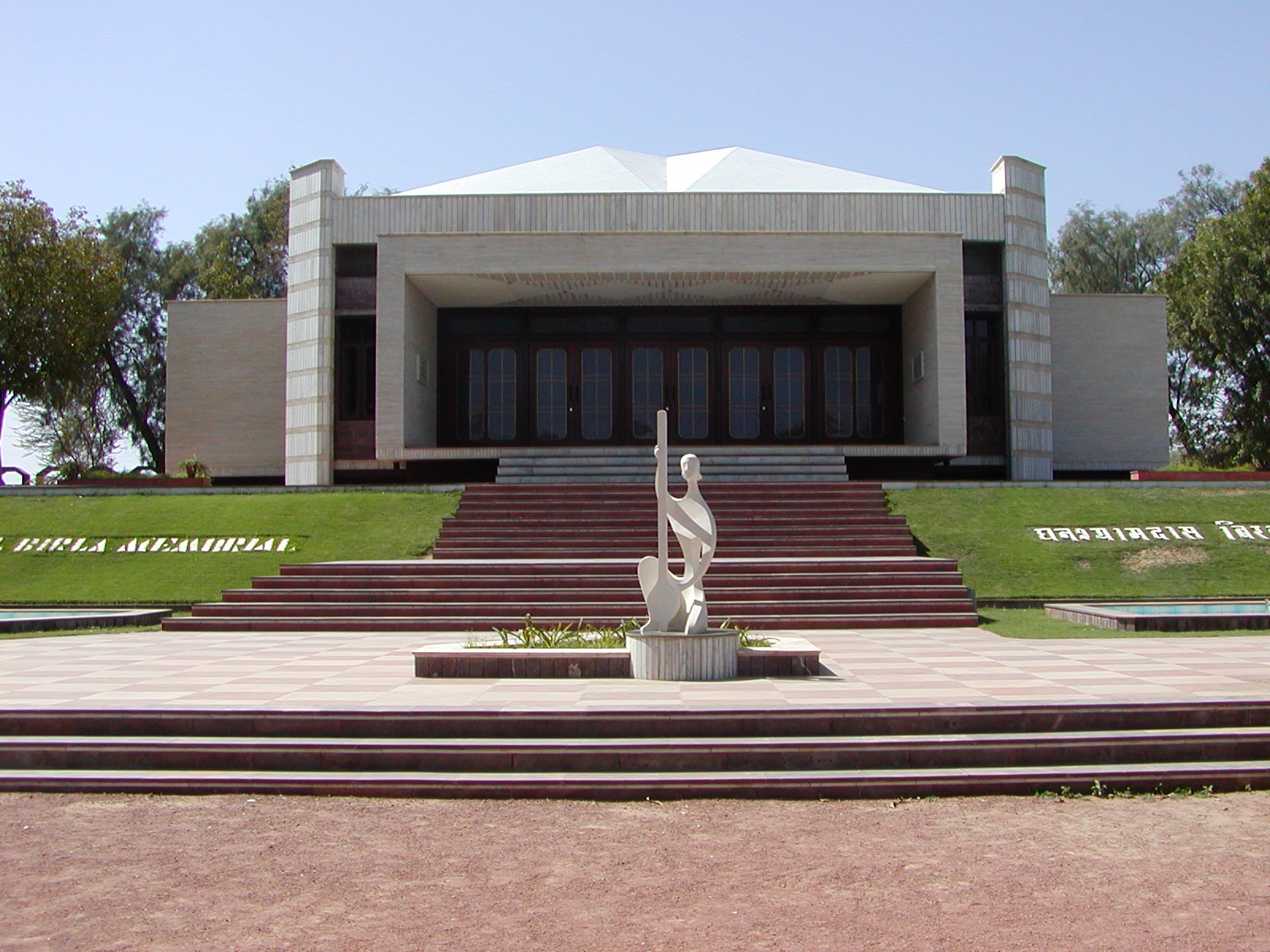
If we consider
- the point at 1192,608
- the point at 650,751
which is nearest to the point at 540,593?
the point at 650,751

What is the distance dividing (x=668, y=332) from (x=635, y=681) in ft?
61.4

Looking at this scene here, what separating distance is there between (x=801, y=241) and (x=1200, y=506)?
9305mm

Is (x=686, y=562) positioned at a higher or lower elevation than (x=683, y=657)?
higher

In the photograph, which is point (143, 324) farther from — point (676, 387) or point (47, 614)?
point (47, 614)

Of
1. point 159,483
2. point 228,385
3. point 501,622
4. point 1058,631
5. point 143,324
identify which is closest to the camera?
point 1058,631

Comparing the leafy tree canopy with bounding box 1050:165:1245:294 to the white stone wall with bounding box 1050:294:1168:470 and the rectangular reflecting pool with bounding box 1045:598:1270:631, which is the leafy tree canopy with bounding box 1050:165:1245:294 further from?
the rectangular reflecting pool with bounding box 1045:598:1270:631

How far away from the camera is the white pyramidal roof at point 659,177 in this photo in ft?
85.3

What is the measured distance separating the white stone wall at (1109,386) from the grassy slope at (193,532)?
15582mm

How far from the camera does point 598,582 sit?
15297 mm

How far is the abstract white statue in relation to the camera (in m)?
9.36

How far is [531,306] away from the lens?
27.2 m

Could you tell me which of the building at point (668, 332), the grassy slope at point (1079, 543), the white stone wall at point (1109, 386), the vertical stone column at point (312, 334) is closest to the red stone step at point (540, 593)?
the grassy slope at point (1079, 543)

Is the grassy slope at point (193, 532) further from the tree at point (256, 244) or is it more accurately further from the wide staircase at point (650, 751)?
the tree at point (256, 244)

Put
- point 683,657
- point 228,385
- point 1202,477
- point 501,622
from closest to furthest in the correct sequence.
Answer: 1. point 683,657
2. point 501,622
3. point 1202,477
4. point 228,385
